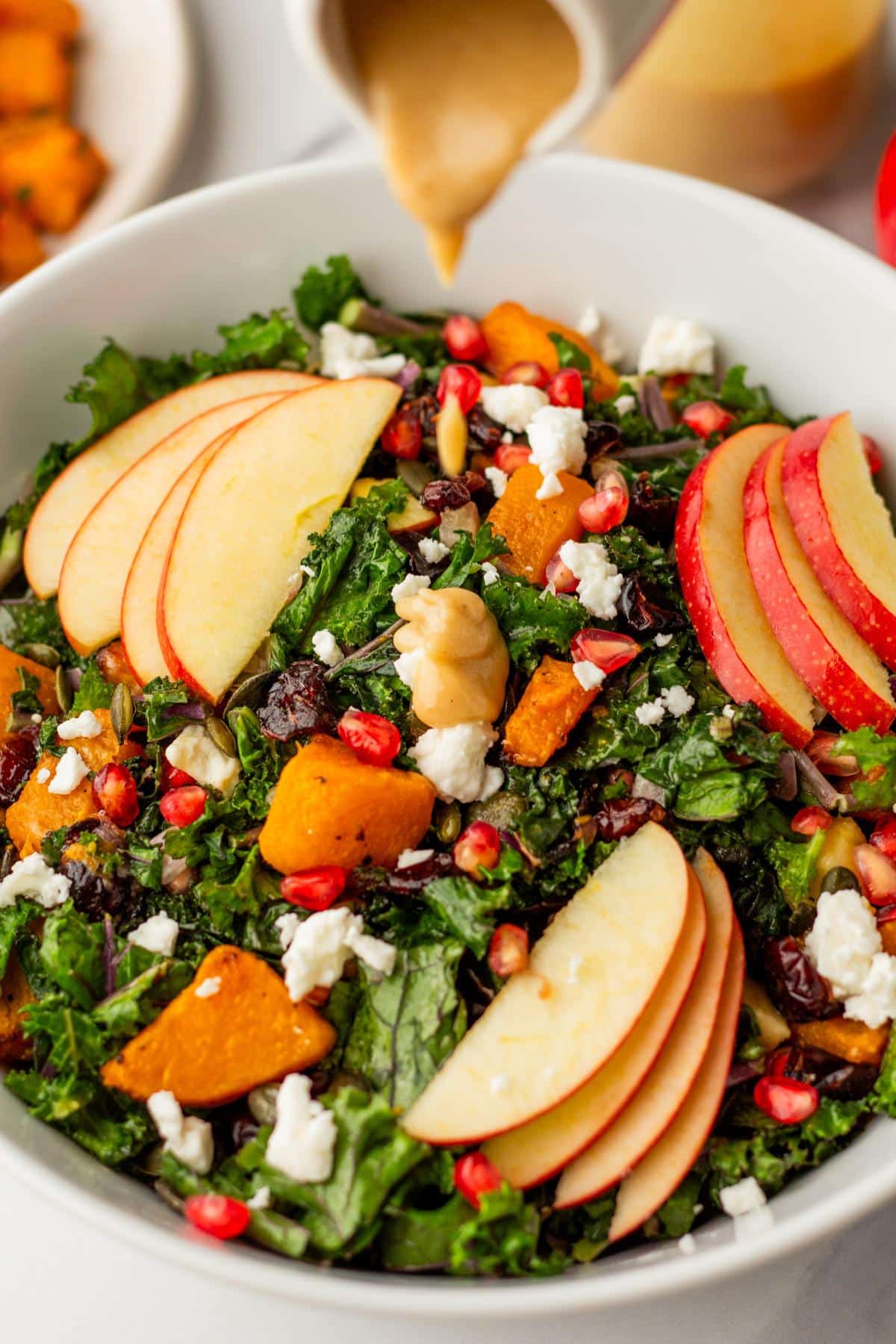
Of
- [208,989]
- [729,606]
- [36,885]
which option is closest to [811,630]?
[729,606]

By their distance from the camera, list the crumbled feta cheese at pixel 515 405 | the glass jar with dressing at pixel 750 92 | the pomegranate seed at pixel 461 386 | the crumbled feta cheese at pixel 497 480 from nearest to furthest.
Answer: the crumbled feta cheese at pixel 497 480 < the crumbled feta cheese at pixel 515 405 < the pomegranate seed at pixel 461 386 < the glass jar with dressing at pixel 750 92

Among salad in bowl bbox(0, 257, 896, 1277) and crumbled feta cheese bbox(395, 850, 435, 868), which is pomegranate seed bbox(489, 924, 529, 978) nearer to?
salad in bowl bbox(0, 257, 896, 1277)

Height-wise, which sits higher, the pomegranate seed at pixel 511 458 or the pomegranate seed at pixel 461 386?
the pomegranate seed at pixel 461 386

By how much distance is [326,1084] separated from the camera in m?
3.02

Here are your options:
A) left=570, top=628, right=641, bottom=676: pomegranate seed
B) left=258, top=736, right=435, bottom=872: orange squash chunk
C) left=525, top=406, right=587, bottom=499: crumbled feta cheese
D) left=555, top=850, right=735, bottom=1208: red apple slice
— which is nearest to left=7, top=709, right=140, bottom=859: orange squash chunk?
left=258, top=736, right=435, bottom=872: orange squash chunk

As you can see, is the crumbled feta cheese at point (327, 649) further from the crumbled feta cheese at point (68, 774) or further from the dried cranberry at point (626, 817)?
the dried cranberry at point (626, 817)

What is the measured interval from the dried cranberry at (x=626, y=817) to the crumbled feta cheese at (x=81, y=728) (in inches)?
52.4

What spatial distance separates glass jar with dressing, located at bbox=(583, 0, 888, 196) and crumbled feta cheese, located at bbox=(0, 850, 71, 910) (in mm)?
3052

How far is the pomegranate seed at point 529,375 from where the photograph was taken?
390 centimetres

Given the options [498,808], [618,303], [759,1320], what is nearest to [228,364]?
[618,303]

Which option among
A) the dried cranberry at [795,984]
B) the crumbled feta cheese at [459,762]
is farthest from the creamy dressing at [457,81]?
the dried cranberry at [795,984]

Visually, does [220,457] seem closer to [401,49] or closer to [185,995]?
[401,49]

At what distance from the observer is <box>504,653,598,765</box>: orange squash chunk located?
10.5 ft

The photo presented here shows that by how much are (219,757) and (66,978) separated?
25.4 inches
